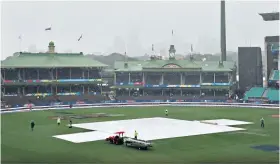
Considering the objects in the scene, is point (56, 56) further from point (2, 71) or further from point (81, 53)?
point (2, 71)

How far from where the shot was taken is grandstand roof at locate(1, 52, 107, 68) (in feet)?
327

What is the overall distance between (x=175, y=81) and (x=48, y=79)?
34205mm

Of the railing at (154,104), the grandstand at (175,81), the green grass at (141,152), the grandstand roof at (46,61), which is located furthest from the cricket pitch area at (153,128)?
the grandstand roof at (46,61)

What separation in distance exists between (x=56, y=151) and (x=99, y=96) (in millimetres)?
68708

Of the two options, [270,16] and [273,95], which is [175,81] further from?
[270,16]

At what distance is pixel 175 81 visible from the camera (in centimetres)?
10994

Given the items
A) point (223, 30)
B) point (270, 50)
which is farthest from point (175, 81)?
point (223, 30)

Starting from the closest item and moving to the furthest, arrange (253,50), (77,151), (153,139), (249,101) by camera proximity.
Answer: (77,151)
(153,139)
(249,101)
(253,50)

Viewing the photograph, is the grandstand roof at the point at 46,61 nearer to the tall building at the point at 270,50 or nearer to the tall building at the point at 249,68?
the tall building at the point at 249,68

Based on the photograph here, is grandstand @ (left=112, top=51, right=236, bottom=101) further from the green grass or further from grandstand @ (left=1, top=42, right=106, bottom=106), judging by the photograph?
the green grass

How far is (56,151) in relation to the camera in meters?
35.8

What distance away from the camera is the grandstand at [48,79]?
9806cm

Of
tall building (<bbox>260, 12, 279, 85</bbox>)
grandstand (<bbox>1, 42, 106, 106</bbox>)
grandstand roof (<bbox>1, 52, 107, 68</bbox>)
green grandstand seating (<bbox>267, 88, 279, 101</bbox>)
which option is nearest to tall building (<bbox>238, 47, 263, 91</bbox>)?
tall building (<bbox>260, 12, 279, 85</bbox>)

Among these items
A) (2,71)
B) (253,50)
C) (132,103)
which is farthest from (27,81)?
(253,50)
